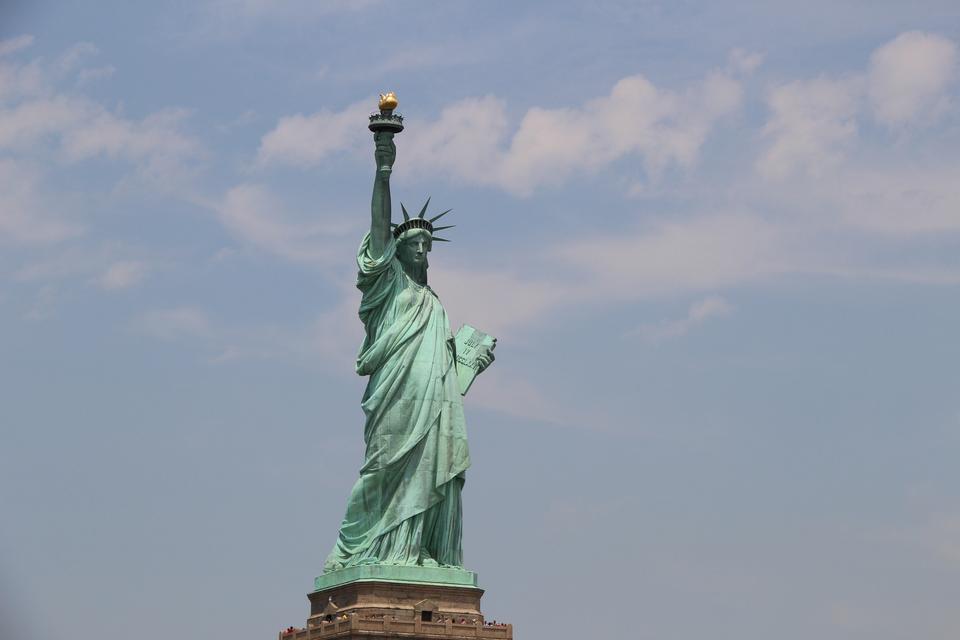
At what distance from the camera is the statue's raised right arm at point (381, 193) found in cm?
6806

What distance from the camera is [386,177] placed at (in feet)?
223

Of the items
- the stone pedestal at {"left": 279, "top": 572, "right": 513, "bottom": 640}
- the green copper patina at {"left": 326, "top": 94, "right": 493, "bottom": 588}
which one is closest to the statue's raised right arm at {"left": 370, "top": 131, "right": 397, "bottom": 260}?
the green copper patina at {"left": 326, "top": 94, "right": 493, "bottom": 588}

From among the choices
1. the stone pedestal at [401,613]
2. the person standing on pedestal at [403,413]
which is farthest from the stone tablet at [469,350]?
the stone pedestal at [401,613]

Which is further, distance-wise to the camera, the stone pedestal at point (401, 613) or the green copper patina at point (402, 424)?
the green copper patina at point (402, 424)

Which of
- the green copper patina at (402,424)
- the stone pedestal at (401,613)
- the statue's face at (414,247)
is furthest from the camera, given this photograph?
the statue's face at (414,247)

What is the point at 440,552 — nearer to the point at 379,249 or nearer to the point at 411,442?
the point at 411,442

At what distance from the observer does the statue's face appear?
68375 mm

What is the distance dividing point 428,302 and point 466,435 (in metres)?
3.65

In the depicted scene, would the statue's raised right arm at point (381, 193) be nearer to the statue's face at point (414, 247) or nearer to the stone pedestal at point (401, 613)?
the statue's face at point (414, 247)

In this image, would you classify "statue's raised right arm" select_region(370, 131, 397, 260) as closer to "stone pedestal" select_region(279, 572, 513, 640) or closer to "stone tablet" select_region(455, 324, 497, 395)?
"stone tablet" select_region(455, 324, 497, 395)

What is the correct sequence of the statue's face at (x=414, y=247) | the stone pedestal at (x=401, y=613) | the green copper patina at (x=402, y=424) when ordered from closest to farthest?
the stone pedestal at (x=401, y=613) < the green copper patina at (x=402, y=424) < the statue's face at (x=414, y=247)

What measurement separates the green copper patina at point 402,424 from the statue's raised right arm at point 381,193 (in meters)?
0.03

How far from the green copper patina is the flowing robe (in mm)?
25

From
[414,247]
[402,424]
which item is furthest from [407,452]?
[414,247]
